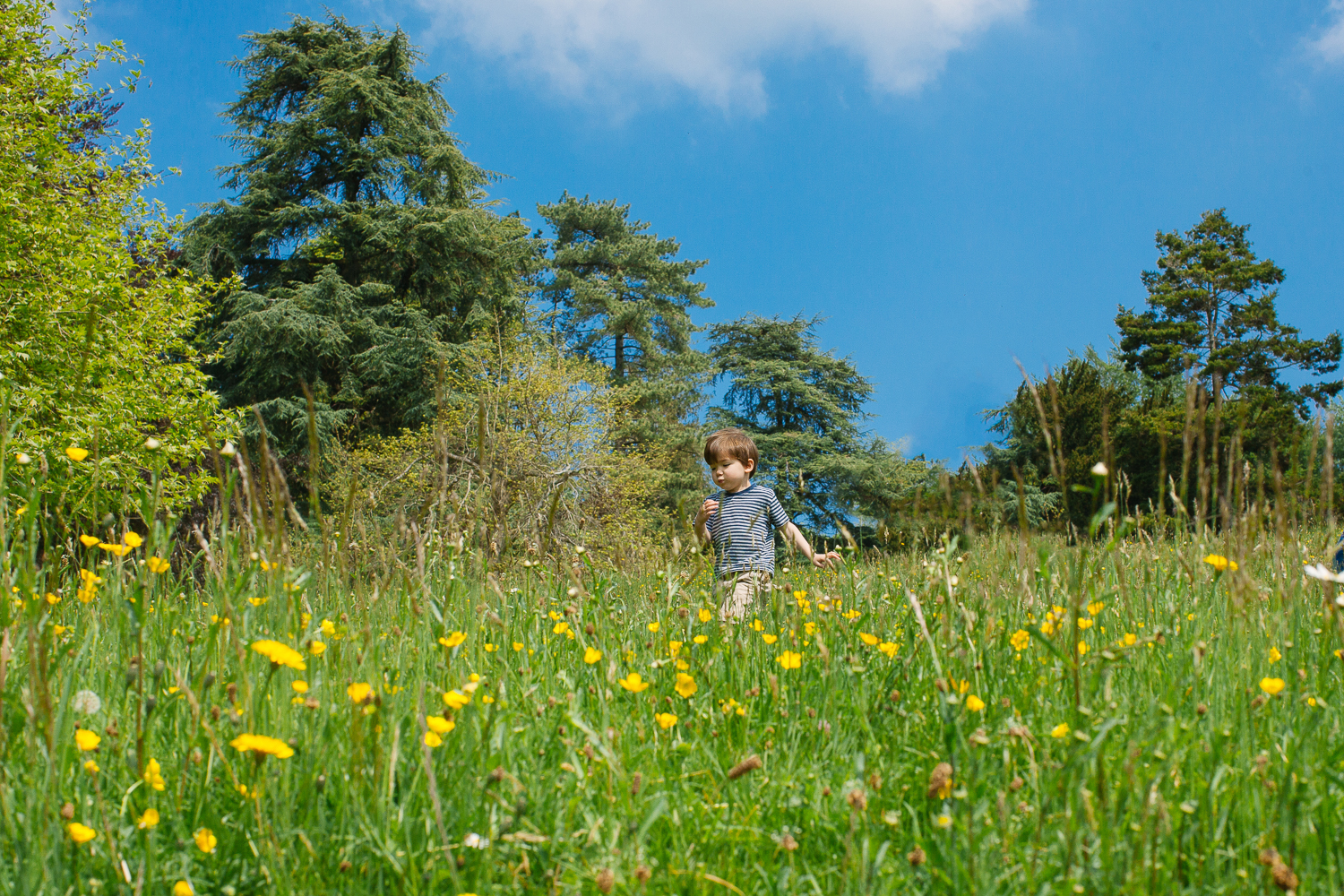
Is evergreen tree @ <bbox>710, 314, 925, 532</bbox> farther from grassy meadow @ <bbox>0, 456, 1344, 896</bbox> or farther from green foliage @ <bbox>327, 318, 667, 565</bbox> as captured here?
grassy meadow @ <bbox>0, 456, 1344, 896</bbox>

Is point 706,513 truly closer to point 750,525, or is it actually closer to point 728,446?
point 750,525

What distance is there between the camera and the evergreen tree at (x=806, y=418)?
26.7 m

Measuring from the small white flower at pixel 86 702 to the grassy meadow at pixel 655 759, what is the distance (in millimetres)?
31

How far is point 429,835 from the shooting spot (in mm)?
1079

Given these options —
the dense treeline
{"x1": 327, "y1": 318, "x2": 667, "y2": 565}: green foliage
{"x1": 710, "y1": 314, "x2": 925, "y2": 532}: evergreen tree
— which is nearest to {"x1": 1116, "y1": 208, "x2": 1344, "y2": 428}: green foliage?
the dense treeline

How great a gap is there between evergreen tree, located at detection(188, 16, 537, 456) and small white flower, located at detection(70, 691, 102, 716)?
19500 millimetres

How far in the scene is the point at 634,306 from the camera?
2817 cm

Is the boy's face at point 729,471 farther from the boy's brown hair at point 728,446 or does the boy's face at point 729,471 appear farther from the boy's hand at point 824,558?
the boy's hand at point 824,558

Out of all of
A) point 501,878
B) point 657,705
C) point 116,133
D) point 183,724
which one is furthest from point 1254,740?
point 116,133

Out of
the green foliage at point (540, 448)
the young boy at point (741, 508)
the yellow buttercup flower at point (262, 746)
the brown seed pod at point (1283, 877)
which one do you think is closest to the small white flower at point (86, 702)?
the yellow buttercup flower at point (262, 746)

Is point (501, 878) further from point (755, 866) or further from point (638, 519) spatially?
point (638, 519)

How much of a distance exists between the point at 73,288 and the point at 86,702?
10705mm

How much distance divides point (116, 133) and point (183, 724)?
47.6 ft

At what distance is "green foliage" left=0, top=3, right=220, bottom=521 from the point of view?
9445mm
